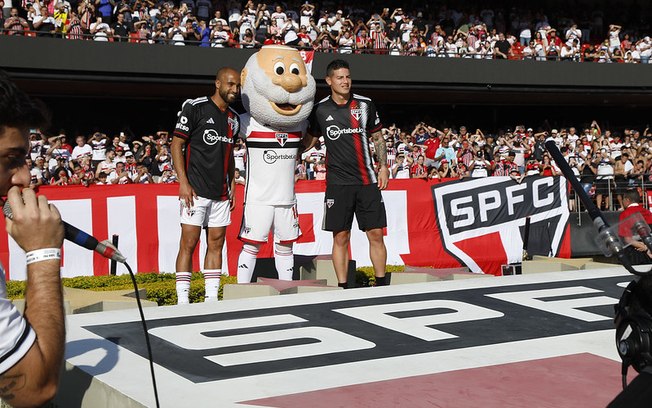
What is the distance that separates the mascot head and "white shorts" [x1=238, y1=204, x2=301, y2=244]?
0.71 metres

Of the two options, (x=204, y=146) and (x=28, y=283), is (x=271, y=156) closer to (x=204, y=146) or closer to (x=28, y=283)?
(x=204, y=146)

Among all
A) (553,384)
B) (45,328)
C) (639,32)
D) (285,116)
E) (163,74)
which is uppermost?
(639,32)

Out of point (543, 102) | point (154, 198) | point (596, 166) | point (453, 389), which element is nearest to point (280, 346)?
point (453, 389)

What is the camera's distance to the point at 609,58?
79.8 feet

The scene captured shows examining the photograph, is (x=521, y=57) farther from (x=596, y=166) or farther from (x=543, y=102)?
(x=596, y=166)

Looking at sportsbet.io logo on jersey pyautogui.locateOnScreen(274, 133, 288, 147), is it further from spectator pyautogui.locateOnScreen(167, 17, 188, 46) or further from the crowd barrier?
spectator pyautogui.locateOnScreen(167, 17, 188, 46)

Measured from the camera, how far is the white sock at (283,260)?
7824mm

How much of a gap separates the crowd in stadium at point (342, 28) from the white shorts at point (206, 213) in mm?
11399

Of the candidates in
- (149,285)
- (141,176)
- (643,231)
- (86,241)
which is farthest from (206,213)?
(141,176)

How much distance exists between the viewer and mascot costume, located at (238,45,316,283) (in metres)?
7.61

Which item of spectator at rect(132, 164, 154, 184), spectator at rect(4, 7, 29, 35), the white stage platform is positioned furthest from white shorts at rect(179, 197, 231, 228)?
spectator at rect(4, 7, 29, 35)

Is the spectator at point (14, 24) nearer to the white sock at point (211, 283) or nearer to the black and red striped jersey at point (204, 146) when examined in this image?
the black and red striped jersey at point (204, 146)

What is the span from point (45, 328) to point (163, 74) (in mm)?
17291

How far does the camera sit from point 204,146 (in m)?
7.34
